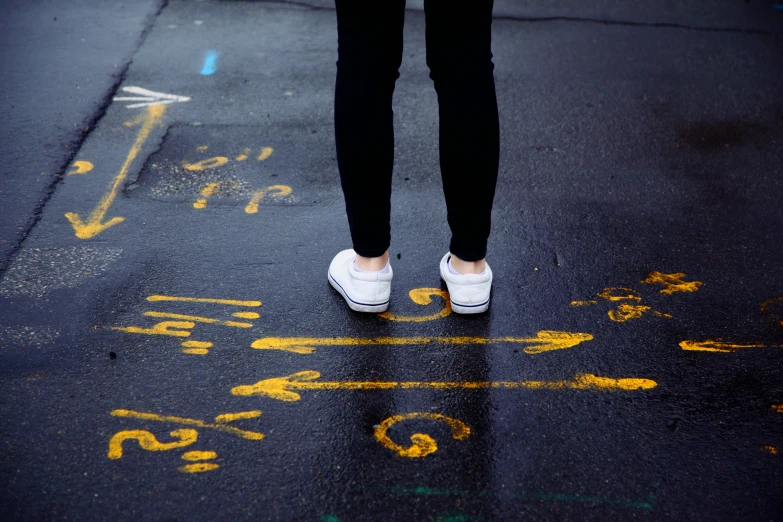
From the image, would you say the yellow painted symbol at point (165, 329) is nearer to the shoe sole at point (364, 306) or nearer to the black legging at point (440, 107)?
the shoe sole at point (364, 306)

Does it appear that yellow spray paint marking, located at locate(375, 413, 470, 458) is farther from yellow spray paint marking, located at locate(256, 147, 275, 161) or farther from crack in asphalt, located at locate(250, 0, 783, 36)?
crack in asphalt, located at locate(250, 0, 783, 36)

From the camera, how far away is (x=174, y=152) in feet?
11.6

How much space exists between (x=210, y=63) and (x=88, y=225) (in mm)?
1801

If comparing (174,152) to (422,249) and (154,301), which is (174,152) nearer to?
(154,301)

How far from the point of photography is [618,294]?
2713 mm

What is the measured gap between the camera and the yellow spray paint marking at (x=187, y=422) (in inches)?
81.3

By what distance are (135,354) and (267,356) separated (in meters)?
0.42

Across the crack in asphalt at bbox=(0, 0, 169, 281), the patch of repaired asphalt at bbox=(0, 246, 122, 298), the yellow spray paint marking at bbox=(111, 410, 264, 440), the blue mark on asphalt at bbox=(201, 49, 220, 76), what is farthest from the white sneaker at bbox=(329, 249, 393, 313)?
the blue mark on asphalt at bbox=(201, 49, 220, 76)

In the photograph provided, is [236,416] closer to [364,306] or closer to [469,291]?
[364,306]

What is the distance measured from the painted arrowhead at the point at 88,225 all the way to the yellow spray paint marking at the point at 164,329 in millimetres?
633

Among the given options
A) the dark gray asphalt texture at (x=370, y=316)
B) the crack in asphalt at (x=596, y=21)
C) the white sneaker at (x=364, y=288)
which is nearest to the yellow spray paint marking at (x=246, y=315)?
the dark gray asphalt texture at (x=370, y=316)

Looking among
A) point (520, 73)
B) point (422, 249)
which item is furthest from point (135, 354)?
point (520, 73)

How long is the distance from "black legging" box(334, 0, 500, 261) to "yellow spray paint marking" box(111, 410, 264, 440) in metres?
0.73

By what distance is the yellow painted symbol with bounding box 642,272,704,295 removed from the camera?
274 centimetres
